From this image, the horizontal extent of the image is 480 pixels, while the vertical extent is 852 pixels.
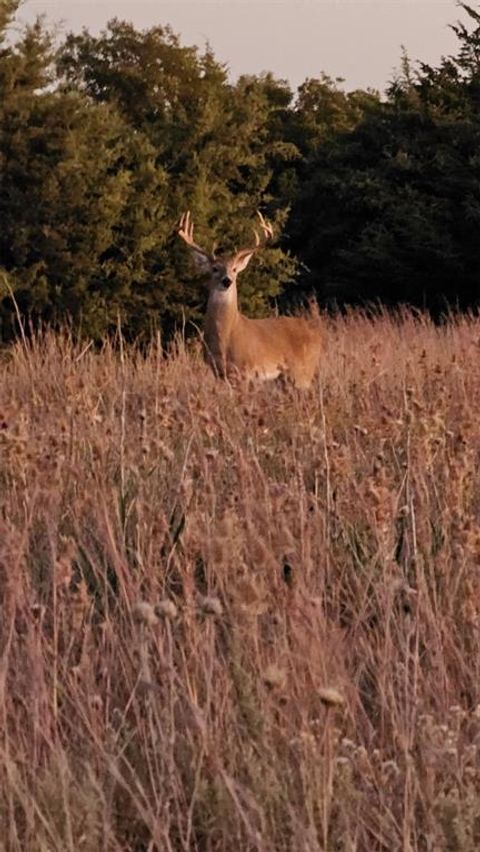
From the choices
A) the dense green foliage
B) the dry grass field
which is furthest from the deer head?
the dry grass field

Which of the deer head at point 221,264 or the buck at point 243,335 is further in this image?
the deer head at point 221,264

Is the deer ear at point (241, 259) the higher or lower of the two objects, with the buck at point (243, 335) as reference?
higher

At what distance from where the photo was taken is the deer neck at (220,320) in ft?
42.2

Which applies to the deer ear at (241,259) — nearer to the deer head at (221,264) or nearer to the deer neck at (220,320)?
the deer head at (221,264)

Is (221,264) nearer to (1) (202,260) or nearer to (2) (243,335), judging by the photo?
(1) (202,260)

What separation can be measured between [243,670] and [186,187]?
1605 cm

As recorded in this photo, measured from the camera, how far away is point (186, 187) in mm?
18484

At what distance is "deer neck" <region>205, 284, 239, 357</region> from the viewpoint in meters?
12.9

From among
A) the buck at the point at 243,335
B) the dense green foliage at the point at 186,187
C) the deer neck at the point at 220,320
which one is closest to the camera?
the buck at the point at 243,335

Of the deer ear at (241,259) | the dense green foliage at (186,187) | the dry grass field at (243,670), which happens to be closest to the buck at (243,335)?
the deer ear at (241,259)

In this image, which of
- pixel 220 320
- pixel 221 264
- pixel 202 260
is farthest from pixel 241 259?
pixel 220 320

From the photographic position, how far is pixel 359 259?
2536 cm

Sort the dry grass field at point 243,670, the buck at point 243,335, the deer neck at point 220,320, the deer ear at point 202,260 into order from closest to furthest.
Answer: the dry grass field at point 243,670, the buck at point 243,335, the deer neck at point 220,320, the deer ear at point 202,260

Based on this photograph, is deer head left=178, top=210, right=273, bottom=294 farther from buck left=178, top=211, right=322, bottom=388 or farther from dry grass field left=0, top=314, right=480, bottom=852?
dry grass field left=0, top=314, right=480, bottom=852
